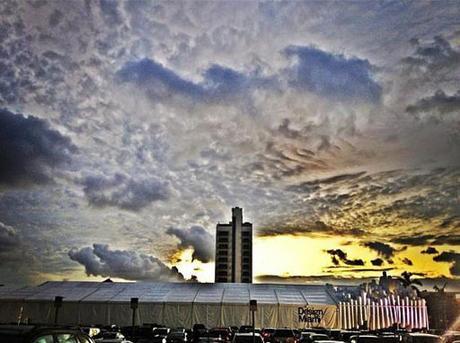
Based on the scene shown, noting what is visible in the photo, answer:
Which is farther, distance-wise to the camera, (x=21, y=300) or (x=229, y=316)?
(x=21, y=300)

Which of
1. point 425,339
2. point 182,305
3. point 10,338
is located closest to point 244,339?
point 425,339

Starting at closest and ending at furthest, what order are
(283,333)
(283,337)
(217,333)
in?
1. (283,337)
2. (283,333)
3. (217,333)

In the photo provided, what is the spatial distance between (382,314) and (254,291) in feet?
45.6

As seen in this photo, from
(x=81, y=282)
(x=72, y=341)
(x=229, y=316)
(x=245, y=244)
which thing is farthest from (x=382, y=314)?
(x=245, y=244)

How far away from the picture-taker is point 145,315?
176 ft

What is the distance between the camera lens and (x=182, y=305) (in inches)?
2096

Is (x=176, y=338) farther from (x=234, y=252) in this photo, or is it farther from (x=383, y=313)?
Result: (x=234, y=252)

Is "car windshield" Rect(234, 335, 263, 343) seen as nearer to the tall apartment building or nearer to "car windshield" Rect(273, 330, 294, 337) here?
"car windshield" Rect(273, 330, 294, 337)

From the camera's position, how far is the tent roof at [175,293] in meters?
54.0

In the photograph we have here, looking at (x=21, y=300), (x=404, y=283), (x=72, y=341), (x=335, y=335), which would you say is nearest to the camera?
(x=72, y=341)

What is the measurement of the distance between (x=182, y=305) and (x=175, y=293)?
3458 millimetres

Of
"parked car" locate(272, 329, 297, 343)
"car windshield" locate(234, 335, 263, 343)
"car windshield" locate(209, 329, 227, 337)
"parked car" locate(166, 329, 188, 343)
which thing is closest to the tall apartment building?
"car windshield" locate(209, 329, 227, 337)

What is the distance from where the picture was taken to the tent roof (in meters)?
54.0

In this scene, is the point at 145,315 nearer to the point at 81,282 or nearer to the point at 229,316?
the point at 229,316
